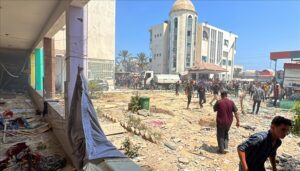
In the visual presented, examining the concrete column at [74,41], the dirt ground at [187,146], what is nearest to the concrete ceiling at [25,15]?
the concrete column at [74,41]

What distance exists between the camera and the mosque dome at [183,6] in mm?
34463

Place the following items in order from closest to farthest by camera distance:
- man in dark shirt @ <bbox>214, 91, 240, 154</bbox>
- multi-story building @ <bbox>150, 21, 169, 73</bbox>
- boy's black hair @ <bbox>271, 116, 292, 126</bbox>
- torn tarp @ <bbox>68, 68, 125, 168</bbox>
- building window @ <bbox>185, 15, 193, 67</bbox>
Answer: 1. boy's black hair @ <bbox>271, 116, 292, 126</bbox>
2. torn tarp @ <bbox>68, 68, 125, 168</bbox>
3. man in dark shirt @ <bbox>214, 91, 240, 154</bbox>
4. building window @ <bbox>185, 15, 193, 67</bbox>
5. multi-story building @ <bbox>150, 21, 169, 73</bbox>

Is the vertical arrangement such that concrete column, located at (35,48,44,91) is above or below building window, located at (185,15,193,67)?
below

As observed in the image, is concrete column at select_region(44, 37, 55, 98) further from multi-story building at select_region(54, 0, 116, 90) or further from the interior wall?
multi-story building at select_region(54, 0, 116, 90)

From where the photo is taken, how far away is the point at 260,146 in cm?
258

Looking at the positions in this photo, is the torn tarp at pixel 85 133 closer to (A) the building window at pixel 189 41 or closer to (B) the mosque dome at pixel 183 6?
(A) the building window at pixel 189 41

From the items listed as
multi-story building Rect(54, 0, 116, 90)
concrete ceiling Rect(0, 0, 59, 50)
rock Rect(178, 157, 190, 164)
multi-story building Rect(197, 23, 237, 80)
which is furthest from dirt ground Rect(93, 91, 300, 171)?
multi-story building Rect(197, 23, 237, 80)

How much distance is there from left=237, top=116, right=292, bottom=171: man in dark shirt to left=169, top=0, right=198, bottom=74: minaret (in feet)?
108

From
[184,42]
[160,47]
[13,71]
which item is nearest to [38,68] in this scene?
[13,71]

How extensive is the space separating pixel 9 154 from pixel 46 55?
16.8ft

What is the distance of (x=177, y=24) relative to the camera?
34906mm

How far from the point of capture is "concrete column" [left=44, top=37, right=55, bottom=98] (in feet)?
27.9

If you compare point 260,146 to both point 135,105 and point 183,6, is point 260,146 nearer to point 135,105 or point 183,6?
point 135,105

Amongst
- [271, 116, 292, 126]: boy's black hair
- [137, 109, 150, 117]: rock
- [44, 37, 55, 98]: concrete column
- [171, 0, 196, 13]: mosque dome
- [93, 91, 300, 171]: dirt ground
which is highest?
[171, 0, 196, 13]: mosque dome
